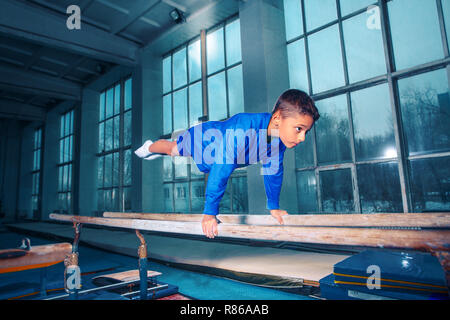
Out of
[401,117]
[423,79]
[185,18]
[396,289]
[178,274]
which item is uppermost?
[185,18]

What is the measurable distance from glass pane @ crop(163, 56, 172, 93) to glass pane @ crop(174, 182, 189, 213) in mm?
3029

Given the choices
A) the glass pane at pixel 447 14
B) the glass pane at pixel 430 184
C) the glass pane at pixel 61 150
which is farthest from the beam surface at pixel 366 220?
the glass pane at pixel 61 150

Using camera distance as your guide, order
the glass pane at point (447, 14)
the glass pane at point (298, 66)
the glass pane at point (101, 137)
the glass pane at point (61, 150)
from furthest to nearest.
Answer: the glass pane at point (61, 150), the glass pane at point (101, 137), the glass pane at point (298, 66), the glass pane at point (447, 14)

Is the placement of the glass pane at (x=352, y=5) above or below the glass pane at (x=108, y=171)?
above

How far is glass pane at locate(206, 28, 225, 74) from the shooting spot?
6703 millimetres

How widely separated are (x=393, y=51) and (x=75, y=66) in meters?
9.68

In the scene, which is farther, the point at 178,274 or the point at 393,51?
the point at 393,51

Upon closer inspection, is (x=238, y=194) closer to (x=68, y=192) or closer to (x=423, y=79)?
(x=423, y=79)

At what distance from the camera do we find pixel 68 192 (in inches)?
475

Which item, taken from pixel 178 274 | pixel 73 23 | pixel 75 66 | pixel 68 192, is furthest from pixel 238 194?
pixel 68 192

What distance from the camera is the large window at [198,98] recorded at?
20.6 feet

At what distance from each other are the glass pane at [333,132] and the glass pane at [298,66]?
1.89ft

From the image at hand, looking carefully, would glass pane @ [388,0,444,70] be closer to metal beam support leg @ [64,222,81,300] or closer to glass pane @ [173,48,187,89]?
metal beam support leg @ [64,222,81,300]

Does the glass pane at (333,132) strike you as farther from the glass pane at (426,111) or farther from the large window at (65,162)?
the large window at (65,162)
